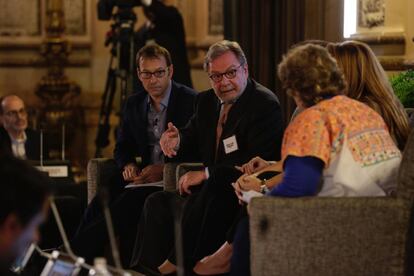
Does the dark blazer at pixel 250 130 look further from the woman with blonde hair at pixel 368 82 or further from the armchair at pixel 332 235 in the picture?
the armchair at pixel 332 235

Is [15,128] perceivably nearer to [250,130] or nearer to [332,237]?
[250,130]

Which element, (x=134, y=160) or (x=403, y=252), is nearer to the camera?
(x=403, y=252)

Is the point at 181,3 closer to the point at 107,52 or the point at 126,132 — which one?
the point at 107,52

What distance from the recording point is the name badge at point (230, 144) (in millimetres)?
4645

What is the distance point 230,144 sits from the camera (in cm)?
466

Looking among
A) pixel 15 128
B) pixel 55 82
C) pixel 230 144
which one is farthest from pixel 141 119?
pixel 55 82

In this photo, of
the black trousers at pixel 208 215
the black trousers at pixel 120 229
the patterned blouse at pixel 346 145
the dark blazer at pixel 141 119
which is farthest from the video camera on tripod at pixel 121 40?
the patterned blouse at pixel 346 145

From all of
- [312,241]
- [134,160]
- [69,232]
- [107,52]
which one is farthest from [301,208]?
[107,52]

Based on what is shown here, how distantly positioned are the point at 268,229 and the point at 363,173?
36cm

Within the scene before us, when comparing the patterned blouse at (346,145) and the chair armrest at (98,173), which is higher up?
the patterned blouse at (346,145)

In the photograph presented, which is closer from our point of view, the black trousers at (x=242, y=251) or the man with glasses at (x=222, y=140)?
the black trousers at (x=242, y=251)

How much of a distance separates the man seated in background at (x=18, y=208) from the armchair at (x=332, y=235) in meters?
1.47

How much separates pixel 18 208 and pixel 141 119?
10.9 ft

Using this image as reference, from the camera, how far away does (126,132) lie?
5547 mm
